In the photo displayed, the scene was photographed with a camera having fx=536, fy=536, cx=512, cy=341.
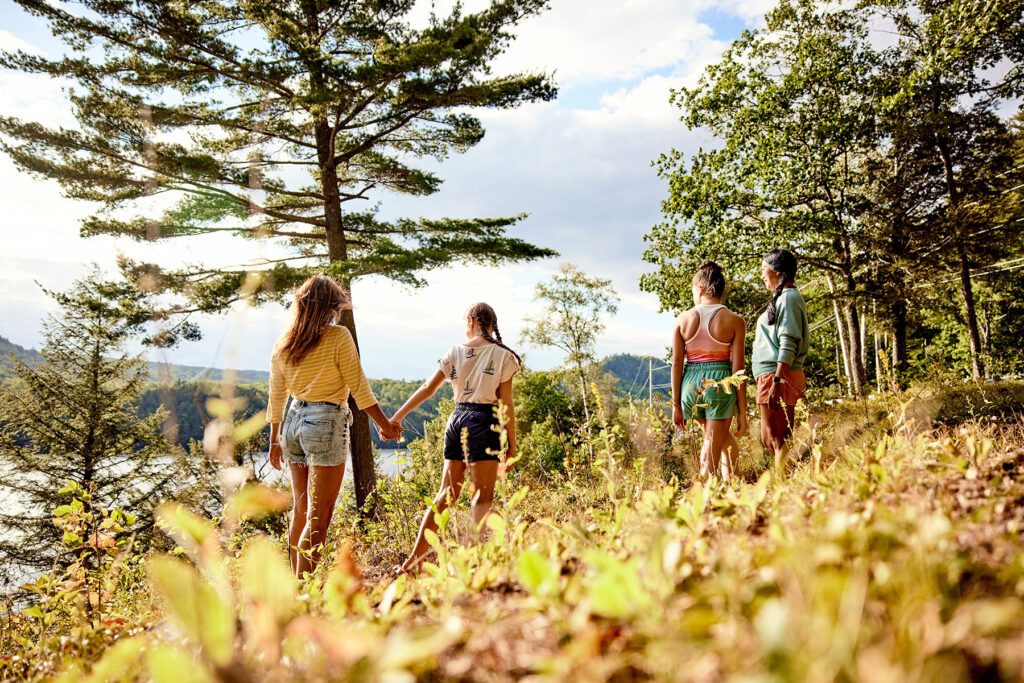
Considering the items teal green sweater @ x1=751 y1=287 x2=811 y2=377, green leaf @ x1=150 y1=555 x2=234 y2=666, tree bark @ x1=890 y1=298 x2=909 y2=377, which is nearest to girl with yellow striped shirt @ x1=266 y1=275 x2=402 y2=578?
green leaf @ x1=150 y1=555 x2=234 y2=666

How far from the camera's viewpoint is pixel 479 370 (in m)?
3.61

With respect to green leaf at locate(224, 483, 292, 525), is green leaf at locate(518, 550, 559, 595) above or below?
below

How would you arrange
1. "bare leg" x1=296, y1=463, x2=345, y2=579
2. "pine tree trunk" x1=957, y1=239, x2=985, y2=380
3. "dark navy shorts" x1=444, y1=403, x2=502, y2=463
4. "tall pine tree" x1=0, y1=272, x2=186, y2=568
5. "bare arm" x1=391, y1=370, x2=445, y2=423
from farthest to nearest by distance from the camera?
"tall pine tree" x1=0, y1=272, x2=186, y2=568 < "pine tree trunk" x1=957, y1=239, x2=985, y2=380 < "bare arm" x1=391, y1=370, x2=445, y2=423 < "dark navy shorts" x1=444, y1=403, x2=502, y2=463 < "bare leg" x1=296, y1=463, x2=345, y2=579

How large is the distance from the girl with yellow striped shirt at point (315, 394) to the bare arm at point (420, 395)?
0.39m

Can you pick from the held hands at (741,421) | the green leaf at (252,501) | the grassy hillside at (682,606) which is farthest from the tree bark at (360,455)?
the green leaf at (252,501)

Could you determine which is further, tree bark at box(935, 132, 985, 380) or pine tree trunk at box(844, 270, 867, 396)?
pine tree trunk at box(844, 270, 867, 396)

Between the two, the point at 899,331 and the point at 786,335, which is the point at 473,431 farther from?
the point at 899,331

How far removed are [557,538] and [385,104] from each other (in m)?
9.82

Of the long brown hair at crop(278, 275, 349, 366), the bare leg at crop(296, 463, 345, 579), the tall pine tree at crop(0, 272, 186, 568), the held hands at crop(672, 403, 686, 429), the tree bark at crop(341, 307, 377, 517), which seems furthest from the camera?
the tall pine tree at crop(0, 272, 186, 568)

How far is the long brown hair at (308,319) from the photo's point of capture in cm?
325

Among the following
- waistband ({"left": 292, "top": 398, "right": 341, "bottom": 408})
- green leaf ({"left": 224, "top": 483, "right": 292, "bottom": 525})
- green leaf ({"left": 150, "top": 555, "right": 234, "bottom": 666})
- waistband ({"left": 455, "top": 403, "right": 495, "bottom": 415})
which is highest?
waistband ({"left": 292, "top": 398, "right": 341, "bottom": 408})

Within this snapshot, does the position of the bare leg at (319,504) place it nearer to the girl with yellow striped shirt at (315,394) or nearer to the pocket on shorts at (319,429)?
the girl with yellow striped shirt at (315,394)

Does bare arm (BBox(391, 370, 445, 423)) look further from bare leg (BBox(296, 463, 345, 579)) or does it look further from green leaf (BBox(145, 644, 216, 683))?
green leaf (BBox(145, 644, 216, 683))

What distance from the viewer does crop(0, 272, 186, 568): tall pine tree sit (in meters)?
16.3
